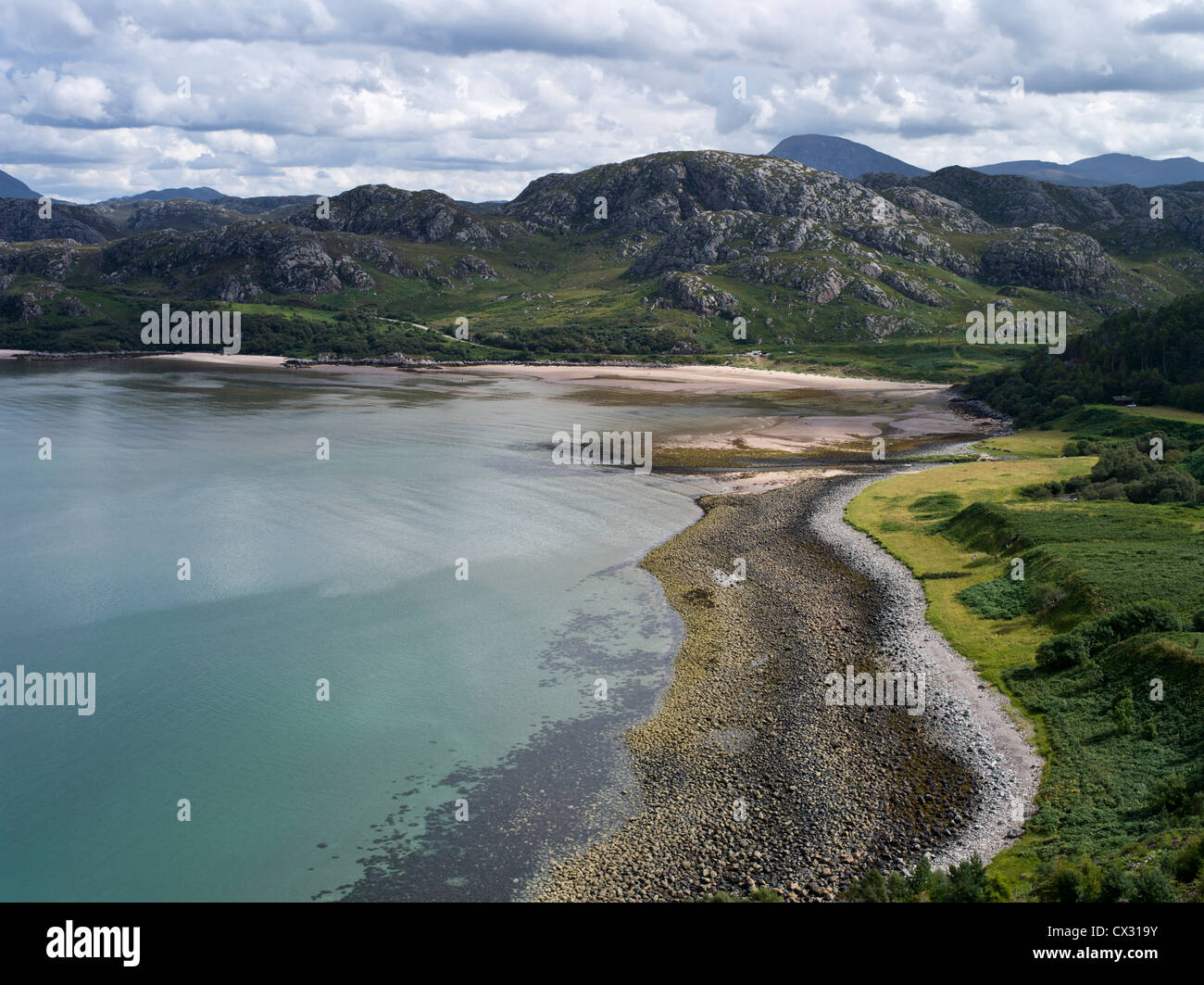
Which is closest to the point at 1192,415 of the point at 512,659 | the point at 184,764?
the point at 512,659

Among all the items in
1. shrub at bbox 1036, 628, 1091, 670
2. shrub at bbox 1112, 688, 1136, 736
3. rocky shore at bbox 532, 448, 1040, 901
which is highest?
shrub at bbox 1036, 628, 1091, 670

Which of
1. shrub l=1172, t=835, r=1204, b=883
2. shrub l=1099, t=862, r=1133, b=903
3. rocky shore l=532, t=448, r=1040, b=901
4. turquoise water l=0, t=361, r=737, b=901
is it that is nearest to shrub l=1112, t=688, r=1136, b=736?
rocky shore l=532, t=448, r=1040, b=901

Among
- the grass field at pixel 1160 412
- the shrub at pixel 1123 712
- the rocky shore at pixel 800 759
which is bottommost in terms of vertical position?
the rocky shore at pixel 800 759

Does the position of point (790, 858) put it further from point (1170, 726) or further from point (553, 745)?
point (1170, 726)

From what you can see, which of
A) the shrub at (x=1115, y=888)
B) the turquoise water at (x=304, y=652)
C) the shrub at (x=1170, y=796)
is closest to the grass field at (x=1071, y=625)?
the shrub at (x=1170, y=796)

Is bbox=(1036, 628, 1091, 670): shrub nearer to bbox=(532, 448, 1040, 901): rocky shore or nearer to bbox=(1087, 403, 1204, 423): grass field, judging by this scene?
bbox=(532, 448, 1040, 901): rocky shore

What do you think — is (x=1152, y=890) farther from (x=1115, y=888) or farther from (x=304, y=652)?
(x=304, y=652)

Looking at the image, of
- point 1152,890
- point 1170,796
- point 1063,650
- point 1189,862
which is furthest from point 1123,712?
point 1152,890

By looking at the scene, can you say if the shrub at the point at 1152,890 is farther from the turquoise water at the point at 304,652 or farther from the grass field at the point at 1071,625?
the turquoise water at the point at 304,652
